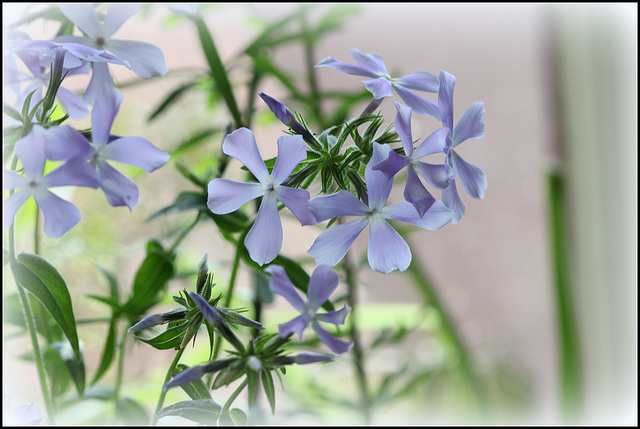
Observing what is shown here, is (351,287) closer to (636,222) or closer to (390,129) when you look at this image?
(390,129)

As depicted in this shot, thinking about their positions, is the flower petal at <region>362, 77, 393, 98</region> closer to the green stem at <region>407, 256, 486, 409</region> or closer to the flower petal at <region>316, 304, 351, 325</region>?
the flower petal at <region>316, 304, 351, 325</region>

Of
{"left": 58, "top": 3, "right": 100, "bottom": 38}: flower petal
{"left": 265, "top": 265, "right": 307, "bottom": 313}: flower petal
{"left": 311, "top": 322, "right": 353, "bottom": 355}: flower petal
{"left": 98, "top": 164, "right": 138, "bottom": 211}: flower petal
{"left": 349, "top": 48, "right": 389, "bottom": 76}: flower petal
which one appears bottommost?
{"left": 311, "top": 322, "right": 353, "bottom": 355}: flower petal

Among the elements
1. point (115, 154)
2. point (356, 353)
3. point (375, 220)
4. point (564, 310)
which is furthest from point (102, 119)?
point (564, 310)

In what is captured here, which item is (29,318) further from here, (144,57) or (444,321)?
(444,321)

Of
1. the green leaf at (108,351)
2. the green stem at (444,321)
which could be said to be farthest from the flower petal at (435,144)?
the green stem at (444,321)

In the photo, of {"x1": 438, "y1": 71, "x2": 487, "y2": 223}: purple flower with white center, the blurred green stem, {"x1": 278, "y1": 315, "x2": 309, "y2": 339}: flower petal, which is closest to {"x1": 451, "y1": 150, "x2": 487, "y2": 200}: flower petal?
{"x1": 438, "y1": 71, "x2": 487, "y2": 223}: purple flower with white center

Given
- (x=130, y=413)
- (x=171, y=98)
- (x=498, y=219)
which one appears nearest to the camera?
(x=130, y=413)
